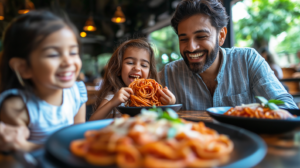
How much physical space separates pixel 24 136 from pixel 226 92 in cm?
203

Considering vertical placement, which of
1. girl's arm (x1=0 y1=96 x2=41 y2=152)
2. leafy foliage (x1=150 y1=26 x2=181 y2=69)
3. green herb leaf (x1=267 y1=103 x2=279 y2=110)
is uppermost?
leafy foliage (x1=150 y1=26 x2=181 y2=69)

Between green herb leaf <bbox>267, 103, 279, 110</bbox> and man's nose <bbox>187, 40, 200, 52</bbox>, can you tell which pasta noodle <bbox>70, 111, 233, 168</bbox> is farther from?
man's nose <bbox>187, 40, 200, 52</bbox>

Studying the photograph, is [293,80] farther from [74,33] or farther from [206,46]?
[74,33]

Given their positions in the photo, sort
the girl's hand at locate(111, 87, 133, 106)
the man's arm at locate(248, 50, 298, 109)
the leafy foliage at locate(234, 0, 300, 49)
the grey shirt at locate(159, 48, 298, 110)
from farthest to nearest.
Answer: the leafy foliage at locate(234, 0, 300, 49) < the grey shirt at locate(159, 48, 298, 110) < the man's arm at locate(248, 50, 298, 109) < the girl's hand at locate(111, 87, 133, 106)

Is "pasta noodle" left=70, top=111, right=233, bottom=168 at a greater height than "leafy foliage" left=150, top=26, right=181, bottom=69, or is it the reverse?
"leafy foliage" left=150, top=26, right=181, bottom=69

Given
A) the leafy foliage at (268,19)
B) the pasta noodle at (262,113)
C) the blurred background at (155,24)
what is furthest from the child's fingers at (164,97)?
the leafy foliage at (268,19)

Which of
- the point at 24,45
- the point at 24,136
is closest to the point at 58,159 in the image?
the point at 24,136

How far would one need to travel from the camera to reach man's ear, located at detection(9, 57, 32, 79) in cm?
99

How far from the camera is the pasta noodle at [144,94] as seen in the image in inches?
69.3

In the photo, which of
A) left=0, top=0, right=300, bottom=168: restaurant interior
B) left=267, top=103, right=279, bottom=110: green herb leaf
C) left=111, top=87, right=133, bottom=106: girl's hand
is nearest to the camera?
left=267, top=103, right=279, bottom=110: green herb leaf

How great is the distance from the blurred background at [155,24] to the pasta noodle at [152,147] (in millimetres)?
7212

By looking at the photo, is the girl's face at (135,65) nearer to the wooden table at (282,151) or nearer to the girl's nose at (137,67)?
the girl's nose at (137,67)

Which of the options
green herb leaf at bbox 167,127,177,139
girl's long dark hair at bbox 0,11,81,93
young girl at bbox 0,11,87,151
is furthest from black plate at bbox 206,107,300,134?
girl's long dark hair at bbox 0,11,81,93

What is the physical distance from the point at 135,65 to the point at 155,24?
28.5ft
